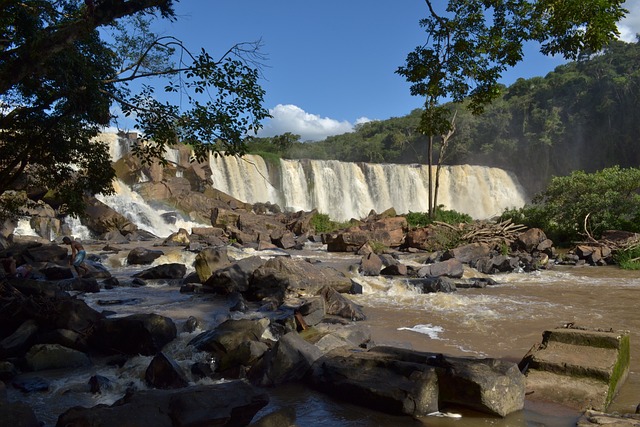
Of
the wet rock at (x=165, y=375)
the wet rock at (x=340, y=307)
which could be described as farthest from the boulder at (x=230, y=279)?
the wet rock at (x=165, y=375)

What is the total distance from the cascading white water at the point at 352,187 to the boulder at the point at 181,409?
31576 mm

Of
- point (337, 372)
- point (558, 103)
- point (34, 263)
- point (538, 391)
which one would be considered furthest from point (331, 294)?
point (558, 103)

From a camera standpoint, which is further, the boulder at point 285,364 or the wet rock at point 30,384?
the boulder at point 285,364

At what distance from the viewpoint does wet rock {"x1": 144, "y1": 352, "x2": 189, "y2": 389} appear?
562 cm

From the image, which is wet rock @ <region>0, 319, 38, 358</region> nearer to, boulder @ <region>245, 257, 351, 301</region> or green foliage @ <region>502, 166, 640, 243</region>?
boulder @ <region>245, 257, 351, 301</region>

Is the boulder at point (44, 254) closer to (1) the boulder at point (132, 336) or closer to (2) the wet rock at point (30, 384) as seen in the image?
(1) the boulder at point (132, 336)

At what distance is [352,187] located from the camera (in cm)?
3991

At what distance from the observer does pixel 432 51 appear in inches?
310

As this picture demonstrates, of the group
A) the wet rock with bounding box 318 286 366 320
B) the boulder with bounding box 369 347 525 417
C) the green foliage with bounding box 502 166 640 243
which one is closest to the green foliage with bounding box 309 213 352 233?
the green foliage with bounding box 502 166 640 243

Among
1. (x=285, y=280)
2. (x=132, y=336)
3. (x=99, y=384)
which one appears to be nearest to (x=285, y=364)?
(x=99, y=384)

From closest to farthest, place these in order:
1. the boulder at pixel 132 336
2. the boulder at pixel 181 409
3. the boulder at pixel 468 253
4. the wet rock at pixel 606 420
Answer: the boulder at pixel 181 409, the wet rock at pixel 606 420, the boulder at pixel 132 336, the boulder at pixel 468 253

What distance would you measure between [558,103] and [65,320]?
176 ft

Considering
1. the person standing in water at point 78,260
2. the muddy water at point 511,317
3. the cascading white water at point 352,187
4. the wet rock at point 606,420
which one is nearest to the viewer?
the wet rock at point 606,420

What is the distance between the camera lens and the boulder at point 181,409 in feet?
13.5
